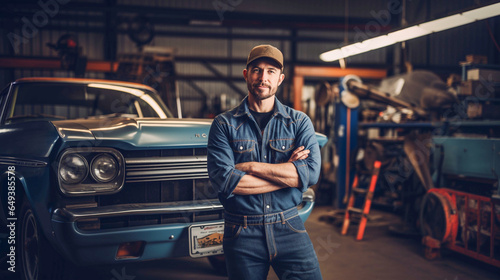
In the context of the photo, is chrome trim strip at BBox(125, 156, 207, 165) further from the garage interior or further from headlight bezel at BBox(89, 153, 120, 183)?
the garage interior

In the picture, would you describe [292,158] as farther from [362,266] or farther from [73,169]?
[362,266]

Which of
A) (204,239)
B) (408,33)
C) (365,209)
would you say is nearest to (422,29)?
(408,33)

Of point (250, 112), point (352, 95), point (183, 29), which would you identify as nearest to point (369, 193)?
point (352, 95)

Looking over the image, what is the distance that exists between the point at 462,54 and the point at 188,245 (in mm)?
12974

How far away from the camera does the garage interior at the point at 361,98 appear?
4.13 metres

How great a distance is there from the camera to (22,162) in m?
2.71

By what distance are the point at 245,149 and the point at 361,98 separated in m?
5.15

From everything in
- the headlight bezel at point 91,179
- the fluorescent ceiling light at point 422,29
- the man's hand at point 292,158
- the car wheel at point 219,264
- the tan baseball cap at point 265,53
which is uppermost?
the fluorescent ceiling light at point 422,29

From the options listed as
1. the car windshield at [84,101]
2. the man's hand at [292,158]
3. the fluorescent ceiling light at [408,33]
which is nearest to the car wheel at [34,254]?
the car windshield at [84,101]

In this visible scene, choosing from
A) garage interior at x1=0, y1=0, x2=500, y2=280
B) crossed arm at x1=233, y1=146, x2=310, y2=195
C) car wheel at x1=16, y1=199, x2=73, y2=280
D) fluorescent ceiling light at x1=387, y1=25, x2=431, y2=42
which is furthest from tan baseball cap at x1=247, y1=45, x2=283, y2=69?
fluorescent ceiling light at x1=387, y1=25, x2=431, y2=42

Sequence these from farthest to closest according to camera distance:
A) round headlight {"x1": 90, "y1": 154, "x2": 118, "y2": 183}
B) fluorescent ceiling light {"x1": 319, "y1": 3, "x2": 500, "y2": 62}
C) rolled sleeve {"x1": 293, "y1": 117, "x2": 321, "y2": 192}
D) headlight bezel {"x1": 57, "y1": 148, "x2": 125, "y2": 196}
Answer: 1. fluorescent ceiling light {"x1": 319, "y1": 3, "x2": 500, "y2": 62}
2. round headlight {"x1": 90, "y1": 154, "x2": 118, "y2": 183}
3. headlight bezel {"x1": 57, "y1": 148, "x2": 125, "y2": 196}
4. rolled sleeve {"x1": 293, "y1": 117, "x2": 321, "y2": 192}

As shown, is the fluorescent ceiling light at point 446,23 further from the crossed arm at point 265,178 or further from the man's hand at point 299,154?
the crossed arm at point 265,178

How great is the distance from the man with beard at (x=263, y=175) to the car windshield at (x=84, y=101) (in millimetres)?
2020

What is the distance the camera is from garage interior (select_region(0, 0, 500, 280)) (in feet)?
13.6
